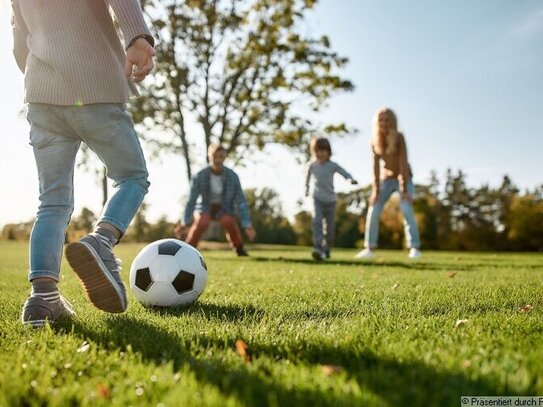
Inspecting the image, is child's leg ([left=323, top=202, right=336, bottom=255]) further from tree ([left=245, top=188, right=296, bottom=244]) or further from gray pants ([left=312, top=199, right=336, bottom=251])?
tree ([left=245, top=188, right=296, bottom=244])

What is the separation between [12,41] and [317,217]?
7.63 m

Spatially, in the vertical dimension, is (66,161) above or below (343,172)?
below

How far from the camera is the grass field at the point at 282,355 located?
1.48 m

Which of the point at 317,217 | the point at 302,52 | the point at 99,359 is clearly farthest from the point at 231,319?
the point at 302,52

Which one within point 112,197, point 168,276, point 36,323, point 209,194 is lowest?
point 36,323

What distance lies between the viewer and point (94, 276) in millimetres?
2471

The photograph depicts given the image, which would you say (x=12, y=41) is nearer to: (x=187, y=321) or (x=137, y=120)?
(x=187, y=321)

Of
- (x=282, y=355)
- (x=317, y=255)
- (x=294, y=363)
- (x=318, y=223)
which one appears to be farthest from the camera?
(x=318, y=223)

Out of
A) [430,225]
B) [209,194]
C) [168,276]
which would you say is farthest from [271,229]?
[168,276]

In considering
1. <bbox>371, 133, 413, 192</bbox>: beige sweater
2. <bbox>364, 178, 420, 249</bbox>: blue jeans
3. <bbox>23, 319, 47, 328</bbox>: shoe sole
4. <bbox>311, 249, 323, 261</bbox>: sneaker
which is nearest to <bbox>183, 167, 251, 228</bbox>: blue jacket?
<bbox>311, 249, 323, 261</bbox>: sneaker

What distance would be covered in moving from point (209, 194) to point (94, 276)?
26.2 feet

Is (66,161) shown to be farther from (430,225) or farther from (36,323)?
(430,225)

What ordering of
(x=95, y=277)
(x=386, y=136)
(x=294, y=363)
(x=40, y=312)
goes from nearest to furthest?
(x=294, y=363) < (x=95, y=277) < (x=40, y=312) < (x=386, y=136)

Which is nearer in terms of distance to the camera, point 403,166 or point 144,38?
point 144,38
